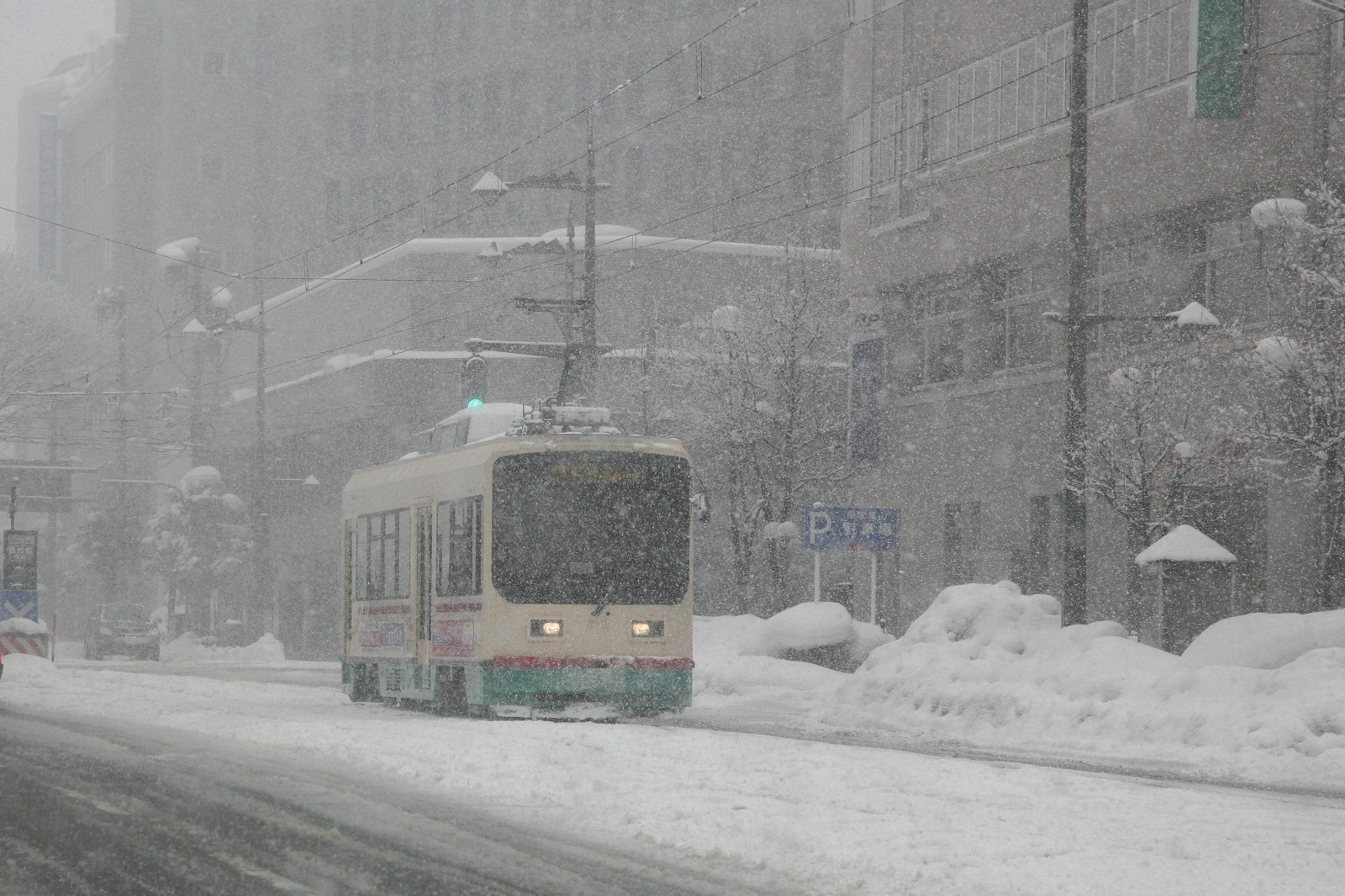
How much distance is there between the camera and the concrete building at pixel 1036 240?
28922 millimetres

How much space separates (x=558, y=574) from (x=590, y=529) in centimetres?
67

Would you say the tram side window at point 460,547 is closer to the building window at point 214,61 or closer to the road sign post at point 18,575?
the road sign post at point 18,575

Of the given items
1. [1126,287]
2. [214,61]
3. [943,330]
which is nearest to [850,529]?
[1126,287]

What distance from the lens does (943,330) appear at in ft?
132

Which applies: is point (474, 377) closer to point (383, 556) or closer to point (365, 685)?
point (365, 685)

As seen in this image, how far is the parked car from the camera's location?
190 ft

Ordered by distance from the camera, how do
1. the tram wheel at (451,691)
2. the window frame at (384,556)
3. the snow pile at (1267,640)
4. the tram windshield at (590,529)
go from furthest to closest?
1. the window frame at (384,556)
2. the tram wheel at (451,691)
3. the tram windshield at (590,529)
4. the snow pile at (1267,640)

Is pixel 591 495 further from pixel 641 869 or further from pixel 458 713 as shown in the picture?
pixel 641 869

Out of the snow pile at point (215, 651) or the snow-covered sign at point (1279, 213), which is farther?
the snow pile at point (215, 651)

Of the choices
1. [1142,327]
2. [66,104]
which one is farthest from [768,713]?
[66,104]

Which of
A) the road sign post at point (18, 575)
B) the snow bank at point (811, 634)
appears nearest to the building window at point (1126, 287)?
the snow bank at point (811, 634)

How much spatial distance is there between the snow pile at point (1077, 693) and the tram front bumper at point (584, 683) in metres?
2.53

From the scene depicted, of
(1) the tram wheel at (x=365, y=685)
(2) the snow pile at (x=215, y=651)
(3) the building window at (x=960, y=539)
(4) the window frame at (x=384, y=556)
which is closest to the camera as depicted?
(4) the window frame at (x=384, y=556)

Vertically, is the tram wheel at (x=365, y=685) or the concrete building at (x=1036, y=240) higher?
the concrete building at (x=1036, y=240)
